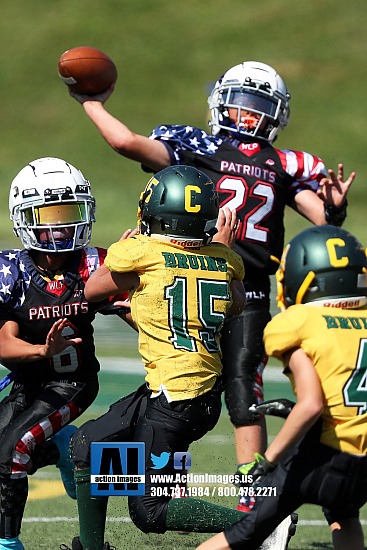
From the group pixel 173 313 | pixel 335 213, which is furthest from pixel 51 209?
pixel 335 213

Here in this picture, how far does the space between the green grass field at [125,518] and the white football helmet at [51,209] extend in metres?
1.45


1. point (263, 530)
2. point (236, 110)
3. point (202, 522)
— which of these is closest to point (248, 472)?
point (263, 530)

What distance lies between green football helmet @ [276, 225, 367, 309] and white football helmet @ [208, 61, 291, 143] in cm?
211

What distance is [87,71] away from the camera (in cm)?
629

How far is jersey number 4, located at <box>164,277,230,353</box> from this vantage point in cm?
459

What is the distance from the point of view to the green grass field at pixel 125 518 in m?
5.50

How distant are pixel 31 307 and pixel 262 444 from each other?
1469mm

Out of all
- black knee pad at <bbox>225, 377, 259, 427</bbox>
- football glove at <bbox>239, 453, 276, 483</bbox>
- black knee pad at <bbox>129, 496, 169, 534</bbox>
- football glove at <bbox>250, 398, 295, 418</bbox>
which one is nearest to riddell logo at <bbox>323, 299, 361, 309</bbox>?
football glove at <bbox>250, 398, 295, 418</bbox>

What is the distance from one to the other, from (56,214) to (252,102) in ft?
4.82

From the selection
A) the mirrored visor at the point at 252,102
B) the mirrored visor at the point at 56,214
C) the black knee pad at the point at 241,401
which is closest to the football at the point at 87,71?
the mirrored visor at the point at 252,102

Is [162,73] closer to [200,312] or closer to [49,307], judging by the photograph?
[49,307]

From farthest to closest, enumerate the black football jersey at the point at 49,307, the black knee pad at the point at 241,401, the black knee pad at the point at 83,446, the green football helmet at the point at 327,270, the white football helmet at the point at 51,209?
the black knee pad at the point at 241,401 → the white football helmet at the point at 51,209 → the black football jersey at the point at 49,307 → the black knee pad at the point at 83,446 → the green football helmet at the point at 327,270

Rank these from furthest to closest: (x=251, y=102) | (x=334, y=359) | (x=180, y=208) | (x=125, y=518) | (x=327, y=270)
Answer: (x=251, y=102) → (x=125, y=518) → (x=180, y=208) → (x=327, y=270) → (x=334, y=359)

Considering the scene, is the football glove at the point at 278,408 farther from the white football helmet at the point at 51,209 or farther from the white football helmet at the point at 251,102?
the white football helmet at the point at 251,102
